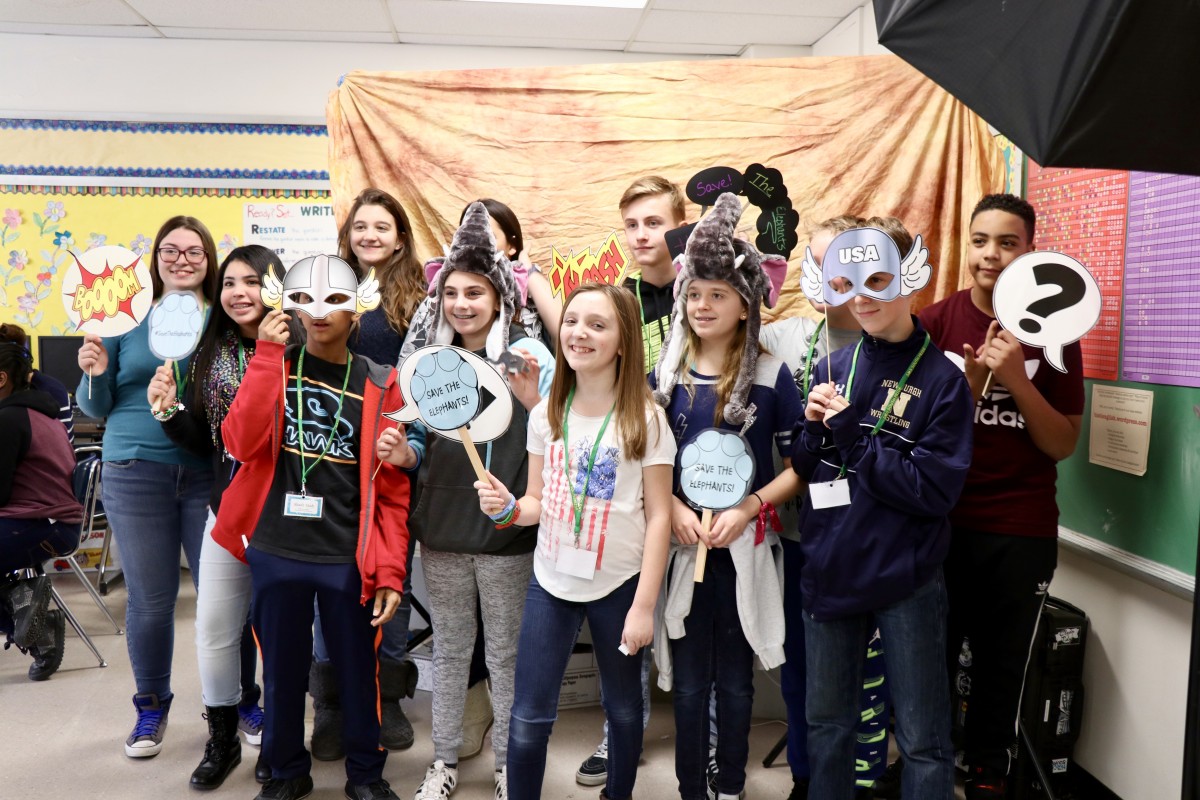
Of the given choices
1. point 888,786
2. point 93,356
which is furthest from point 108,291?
point 888,786

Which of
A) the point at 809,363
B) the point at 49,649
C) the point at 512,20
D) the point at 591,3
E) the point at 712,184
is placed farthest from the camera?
the point at 512,20

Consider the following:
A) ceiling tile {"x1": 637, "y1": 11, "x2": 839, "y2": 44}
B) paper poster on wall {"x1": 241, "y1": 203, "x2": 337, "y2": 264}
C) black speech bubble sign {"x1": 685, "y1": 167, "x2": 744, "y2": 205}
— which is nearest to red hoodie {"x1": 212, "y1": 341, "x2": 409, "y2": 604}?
black speech bubble sign {"x1": 685, "y1": 167, "x2": 744, "y2": 205}

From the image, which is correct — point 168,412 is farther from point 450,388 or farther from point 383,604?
point 450,388

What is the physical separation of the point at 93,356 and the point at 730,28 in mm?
3918

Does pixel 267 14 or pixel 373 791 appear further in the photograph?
pixel 267 14

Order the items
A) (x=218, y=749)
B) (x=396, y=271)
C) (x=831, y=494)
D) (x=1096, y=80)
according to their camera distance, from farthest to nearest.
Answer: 1. (x=396, y=271)
2. (x=218, y=749)
3. (x=831, y=494)
4. (x=1096, y=80)

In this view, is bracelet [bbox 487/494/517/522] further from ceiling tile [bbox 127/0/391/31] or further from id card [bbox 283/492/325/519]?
ceiling tile [bbox 127/0/391/31]

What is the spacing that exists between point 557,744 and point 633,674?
0.92m

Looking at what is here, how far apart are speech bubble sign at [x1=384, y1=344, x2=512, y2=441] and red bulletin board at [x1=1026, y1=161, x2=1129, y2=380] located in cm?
150

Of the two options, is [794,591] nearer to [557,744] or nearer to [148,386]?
[557,744]

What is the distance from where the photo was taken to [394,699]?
2.74 m

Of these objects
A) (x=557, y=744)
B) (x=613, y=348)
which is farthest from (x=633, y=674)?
(x=557, y=744)

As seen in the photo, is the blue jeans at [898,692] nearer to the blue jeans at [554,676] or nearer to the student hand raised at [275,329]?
the blue jeans at [554,676]

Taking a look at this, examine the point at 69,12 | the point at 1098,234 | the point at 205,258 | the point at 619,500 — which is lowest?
the point at 619,500
